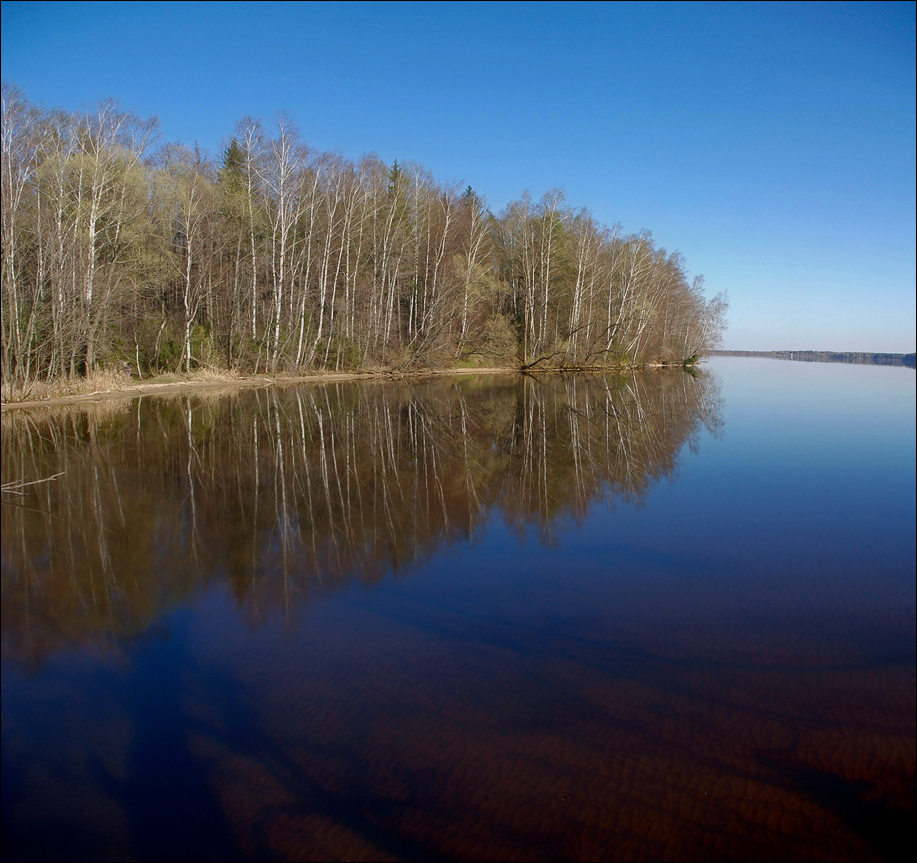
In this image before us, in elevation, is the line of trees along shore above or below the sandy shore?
above

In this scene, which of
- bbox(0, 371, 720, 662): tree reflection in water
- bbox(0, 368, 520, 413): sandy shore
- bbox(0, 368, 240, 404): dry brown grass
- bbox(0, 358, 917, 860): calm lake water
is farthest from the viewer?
bbox(0, 368, 520, 413): sandy shore

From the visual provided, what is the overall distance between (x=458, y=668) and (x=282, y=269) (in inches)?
1126

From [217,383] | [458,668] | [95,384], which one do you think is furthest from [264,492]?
[217,383]

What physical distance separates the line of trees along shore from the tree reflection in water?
19.4ft

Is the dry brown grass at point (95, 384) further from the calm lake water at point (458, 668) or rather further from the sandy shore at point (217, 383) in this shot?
the calm lake water at point (458, 668)

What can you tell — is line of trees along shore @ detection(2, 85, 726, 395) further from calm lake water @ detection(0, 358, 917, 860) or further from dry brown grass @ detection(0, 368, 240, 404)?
calm lake water @ detection(0, 358, 917, 860)

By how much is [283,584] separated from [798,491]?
7706 millimetres

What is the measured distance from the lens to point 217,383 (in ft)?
95.1

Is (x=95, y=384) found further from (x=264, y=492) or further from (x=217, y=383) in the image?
(x=264, y=492)

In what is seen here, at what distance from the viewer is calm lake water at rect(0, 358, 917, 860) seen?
3.09m

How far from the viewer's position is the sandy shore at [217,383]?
1998 cm

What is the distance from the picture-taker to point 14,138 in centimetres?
1897

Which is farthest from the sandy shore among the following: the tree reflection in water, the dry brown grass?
the tree reflection in water

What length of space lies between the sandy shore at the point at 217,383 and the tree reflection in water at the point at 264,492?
1767mm
